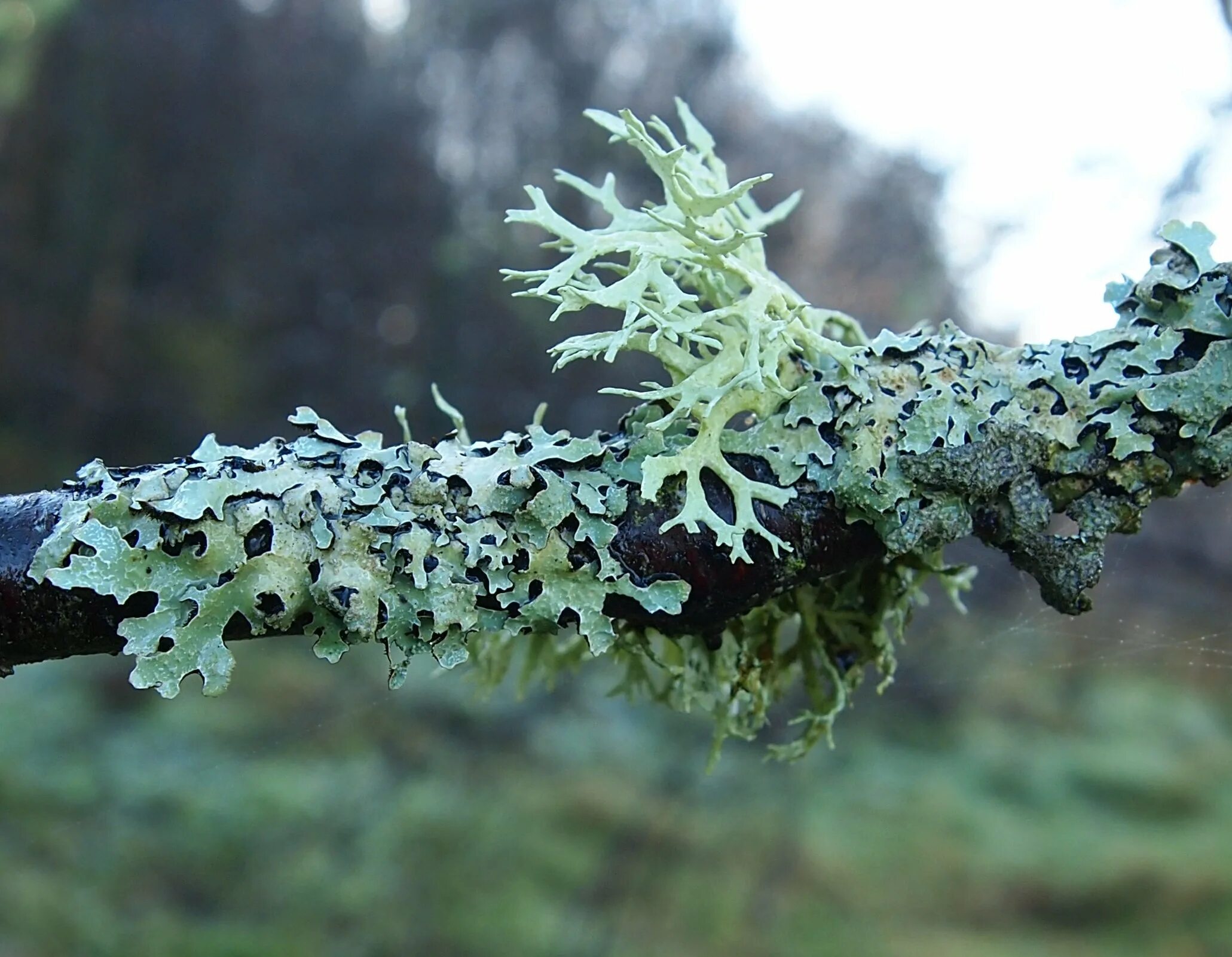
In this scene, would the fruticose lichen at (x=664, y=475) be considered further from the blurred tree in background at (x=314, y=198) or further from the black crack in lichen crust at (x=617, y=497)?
the blurred tree in background at (x=314, y=198)

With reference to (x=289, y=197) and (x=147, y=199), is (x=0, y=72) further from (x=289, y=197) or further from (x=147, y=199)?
(x=289, y=197)

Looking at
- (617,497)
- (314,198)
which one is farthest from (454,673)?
(617,497)

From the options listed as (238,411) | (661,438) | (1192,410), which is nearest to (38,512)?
(661,438)

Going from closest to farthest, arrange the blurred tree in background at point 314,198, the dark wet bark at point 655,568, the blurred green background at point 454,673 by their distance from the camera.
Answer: the dark wet bark at point 655,568, the blurred green background at point 454,673, the blurred tree in background at point 314,198

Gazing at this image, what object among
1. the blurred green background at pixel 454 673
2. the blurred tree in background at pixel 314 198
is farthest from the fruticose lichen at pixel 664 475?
the blurred tree in background at pixel 314 198

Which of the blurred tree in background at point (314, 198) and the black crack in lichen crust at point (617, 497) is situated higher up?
the blurred tree in background at point (314, 198)

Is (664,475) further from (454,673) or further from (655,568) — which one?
(454,673)
